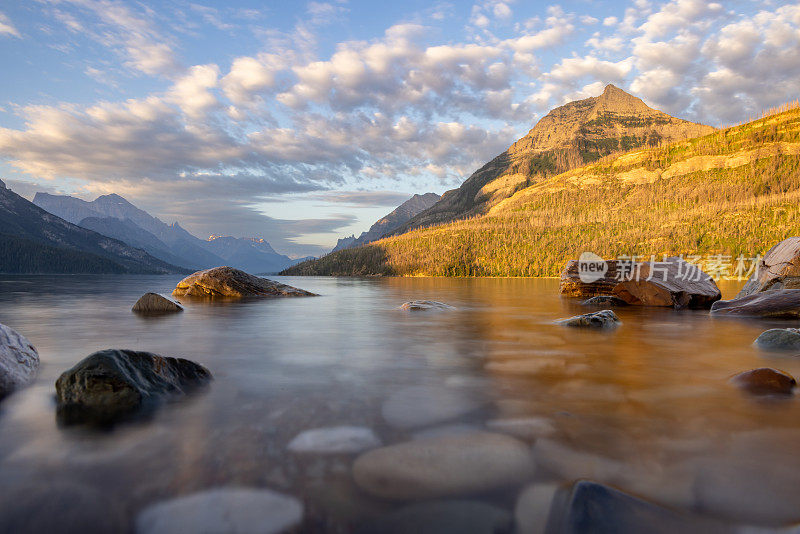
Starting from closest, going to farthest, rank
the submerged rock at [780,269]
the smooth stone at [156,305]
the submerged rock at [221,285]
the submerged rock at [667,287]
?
the submerged rock at [780,269]
the smooth stone at [156,305]
the submerged rock at [667,287]
the submerged rock at [221,285]

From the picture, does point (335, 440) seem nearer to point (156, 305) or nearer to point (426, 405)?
point (426, 405)

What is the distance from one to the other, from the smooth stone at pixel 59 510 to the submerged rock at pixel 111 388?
140 cm

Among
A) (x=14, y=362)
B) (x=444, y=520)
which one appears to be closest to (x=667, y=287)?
(x=444, y=520)

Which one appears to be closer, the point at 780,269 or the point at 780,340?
the point at 780,340

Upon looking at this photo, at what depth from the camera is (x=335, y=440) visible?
3820 millimetres

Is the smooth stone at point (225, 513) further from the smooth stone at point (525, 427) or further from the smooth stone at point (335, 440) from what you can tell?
the smooth stone at point (525, 427)

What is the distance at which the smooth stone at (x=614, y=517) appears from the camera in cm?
241

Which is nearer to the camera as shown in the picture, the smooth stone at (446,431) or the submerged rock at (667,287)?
the smooth stone at (446,431)

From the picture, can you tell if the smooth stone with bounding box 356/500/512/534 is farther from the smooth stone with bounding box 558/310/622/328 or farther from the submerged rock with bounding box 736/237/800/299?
the submerged rock with bounding box 736/237/800/299

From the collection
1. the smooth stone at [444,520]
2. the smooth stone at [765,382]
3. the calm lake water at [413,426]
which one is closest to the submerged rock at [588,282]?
the calm lake water at [413,426]

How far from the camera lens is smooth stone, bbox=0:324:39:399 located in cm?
545

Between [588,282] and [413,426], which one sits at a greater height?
[588,282]

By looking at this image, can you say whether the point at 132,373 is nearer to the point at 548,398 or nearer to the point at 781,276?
the point at 548,398

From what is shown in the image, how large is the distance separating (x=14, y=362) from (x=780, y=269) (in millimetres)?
23489
